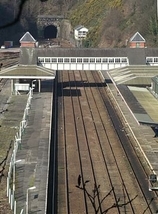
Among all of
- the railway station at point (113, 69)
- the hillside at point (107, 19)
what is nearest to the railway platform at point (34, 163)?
the railway station at point (113, 69)

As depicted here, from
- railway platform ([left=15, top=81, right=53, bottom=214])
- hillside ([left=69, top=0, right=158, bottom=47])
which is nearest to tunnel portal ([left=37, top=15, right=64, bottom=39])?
hillside ([left=69, top=0, right=158, bottom=47])

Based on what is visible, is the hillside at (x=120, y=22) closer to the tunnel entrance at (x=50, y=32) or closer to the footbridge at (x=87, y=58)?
the tunnel entrance at (x=50, y=32)

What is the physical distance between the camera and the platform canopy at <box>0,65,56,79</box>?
1381 inches

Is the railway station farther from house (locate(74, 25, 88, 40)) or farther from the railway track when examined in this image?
house (locate(74, 25, 88, 40))

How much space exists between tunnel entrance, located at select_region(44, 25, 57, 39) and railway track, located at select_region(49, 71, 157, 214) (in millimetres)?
52839

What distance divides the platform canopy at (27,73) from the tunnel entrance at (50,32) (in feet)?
176

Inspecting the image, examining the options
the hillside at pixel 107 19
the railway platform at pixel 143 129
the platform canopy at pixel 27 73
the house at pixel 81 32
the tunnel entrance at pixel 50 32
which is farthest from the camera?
the tunnel entrance at pixel 50 32

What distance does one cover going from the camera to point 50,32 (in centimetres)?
9094

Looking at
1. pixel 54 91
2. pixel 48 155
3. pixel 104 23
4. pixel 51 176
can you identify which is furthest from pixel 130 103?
pixel 104 23

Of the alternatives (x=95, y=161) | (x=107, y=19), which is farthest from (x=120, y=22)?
(x=95, y=161)

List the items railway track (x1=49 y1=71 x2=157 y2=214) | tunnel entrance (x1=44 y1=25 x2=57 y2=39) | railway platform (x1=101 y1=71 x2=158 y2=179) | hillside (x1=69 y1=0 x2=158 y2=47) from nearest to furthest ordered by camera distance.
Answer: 1. railway track (x1=49 y1=71 x2=157 y2=214)
2. railway platform (x1=101 y1=71 x2=158 y2=179)
3. hillside (x1=69 y1=0 x2=158 y2=47)
4. tunnel entrance (x1=44 y1=25 x2=57 y2=39)

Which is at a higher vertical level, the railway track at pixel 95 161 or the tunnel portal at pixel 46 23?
the tunnel portal at pixel 46 23

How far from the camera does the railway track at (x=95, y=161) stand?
16.6 metres

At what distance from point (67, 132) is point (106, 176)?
7.90 meters
